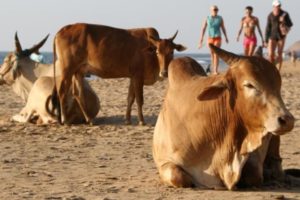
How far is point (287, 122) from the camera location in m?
5.44

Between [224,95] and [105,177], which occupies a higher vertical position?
[224,95]

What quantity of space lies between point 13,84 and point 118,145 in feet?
17.3

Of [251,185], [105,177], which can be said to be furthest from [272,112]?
[105,177]

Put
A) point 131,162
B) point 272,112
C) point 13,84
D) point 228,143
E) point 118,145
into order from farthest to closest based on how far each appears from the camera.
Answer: point 13,84 → point 118,145 → point 131,162 → point 228,143 → point 272,112

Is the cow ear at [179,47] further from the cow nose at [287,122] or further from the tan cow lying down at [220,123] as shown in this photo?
the cow nose at [287,122]

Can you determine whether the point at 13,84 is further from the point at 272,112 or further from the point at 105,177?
the point at 272,112

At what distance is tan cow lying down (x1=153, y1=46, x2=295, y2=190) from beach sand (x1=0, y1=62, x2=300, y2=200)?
168 millimetres

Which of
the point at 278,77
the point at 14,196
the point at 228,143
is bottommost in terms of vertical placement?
the point at 14,196

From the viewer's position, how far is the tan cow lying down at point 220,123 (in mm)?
5770

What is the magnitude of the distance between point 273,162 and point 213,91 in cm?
91

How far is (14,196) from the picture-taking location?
622 centimetres

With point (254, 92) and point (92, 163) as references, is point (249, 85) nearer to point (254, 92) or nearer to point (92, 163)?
point (254, 92)

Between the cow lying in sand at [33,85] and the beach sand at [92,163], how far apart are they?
1.09ft

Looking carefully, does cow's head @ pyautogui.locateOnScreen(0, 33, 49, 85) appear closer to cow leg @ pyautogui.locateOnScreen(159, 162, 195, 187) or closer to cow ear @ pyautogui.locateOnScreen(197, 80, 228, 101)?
cow leg @ pyautogui.locateOnScreen(159, 162, 195, 187)
